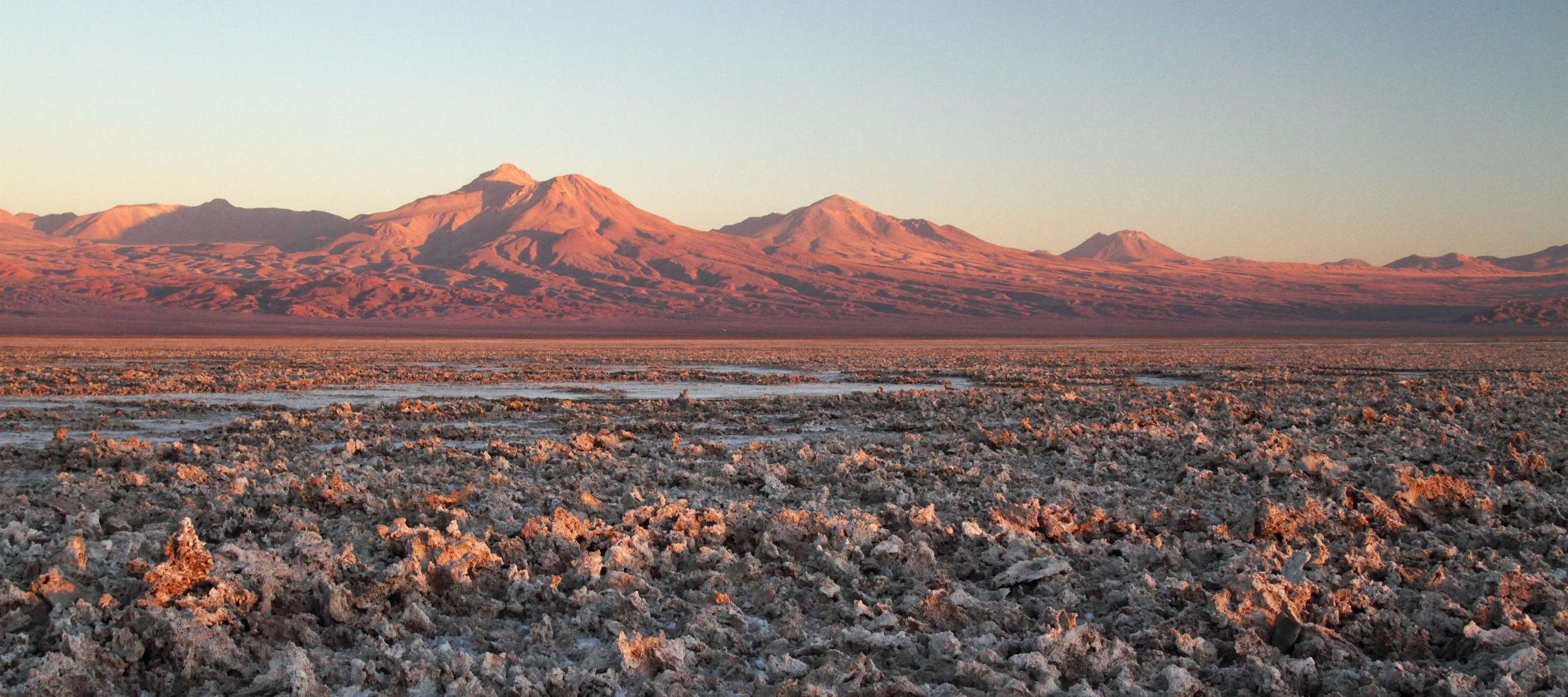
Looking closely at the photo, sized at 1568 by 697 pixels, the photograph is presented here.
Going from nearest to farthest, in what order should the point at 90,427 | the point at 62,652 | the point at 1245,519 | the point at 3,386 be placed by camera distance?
the point at 62,652 < the point at 1245,519 < the point at 90,427 < the point at 3,386

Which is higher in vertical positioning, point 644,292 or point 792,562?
point 644,292

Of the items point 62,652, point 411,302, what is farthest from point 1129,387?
point 411,302

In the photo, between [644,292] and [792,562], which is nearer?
[792,562]

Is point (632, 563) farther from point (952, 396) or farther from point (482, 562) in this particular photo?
point (952, 396)

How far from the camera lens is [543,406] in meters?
17.9

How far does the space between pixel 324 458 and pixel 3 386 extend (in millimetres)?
15399

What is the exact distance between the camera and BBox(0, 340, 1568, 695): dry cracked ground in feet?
14.7

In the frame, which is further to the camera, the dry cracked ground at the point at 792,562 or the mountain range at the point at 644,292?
the mountain range at the point at 644,292

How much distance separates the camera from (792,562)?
5922 mm

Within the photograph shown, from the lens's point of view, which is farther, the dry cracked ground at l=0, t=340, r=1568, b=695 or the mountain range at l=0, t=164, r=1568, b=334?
the mountain range at l=0, t=164, r=1568, b=334

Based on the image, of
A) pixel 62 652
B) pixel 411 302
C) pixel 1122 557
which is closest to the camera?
pixel 62 652

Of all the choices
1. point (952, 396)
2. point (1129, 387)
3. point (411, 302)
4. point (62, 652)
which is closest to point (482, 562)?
point (62, 652)

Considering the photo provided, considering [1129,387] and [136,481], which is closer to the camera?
[136,481]

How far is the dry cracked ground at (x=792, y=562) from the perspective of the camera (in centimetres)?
448
